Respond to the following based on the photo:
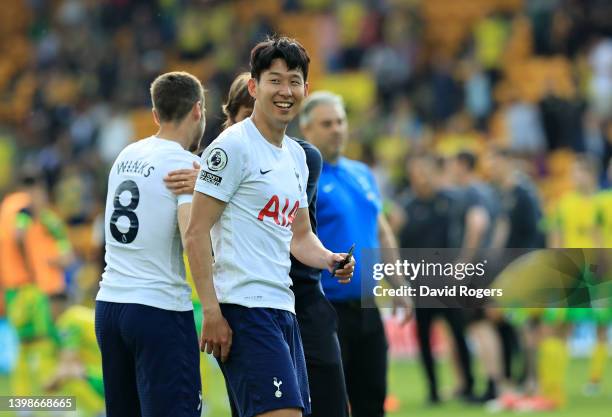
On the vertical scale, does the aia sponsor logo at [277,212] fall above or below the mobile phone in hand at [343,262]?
above

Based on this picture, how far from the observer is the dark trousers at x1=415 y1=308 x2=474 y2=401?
1302 cm

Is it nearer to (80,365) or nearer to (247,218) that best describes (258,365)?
(247,218)

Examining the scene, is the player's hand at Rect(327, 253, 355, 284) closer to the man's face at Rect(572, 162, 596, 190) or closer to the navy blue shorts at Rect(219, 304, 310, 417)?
the navy blue shorts at Rect(219, 304, 310, 417)

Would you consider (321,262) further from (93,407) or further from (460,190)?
(460,190)

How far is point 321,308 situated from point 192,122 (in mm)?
1236

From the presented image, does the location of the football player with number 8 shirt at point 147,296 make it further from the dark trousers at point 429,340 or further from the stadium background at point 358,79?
the stadium background at point 358,79

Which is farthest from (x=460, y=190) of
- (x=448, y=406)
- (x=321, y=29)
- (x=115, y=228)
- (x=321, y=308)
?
(x=321, y=29)

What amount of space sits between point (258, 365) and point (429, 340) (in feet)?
25.7

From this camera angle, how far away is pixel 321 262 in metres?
6.25

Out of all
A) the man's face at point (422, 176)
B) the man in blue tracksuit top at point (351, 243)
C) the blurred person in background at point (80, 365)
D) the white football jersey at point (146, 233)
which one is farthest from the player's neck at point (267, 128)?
the man's face at point (422, 176)

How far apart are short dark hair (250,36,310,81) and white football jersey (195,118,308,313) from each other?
11.1 inches

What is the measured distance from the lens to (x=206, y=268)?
556cm

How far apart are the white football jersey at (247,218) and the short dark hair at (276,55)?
0.28m

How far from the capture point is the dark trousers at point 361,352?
7668 mm
